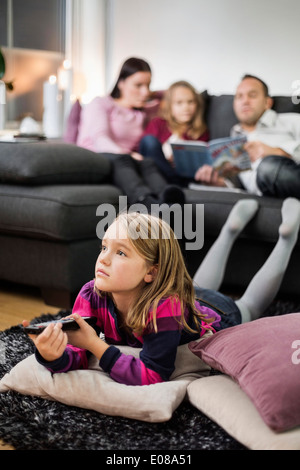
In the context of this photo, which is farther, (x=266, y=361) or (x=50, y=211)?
(x=50, y=211)

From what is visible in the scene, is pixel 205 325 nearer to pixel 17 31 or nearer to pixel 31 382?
pixel 31 382

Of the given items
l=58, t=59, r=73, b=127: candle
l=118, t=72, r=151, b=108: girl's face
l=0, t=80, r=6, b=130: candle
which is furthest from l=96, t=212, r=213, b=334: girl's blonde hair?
l=58, t=59, r=73, b=127: candle

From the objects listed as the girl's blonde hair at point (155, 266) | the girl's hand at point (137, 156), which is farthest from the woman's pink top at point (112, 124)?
the girl's blonde hair at point (155, 266)

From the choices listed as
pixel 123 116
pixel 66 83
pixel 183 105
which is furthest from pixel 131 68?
pixel 66 83

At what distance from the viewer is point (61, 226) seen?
1994 mm

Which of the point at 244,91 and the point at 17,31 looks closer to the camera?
the point at 244,91

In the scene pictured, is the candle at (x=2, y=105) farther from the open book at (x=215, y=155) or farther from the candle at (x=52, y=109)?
the open book at (x=215, y=155)

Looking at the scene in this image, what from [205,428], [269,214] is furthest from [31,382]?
[269,214]

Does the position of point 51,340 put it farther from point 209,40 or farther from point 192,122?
point 209,40

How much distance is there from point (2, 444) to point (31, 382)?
177 millimetres

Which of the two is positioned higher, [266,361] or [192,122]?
[192,122]

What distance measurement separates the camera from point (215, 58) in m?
3.49

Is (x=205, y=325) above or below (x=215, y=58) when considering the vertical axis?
below

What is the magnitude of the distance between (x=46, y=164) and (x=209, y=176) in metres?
0.67
